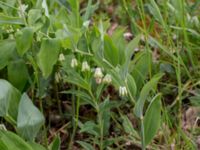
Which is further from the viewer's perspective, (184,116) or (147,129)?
(184,116)

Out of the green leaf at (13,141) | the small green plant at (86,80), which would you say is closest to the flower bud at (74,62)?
the small green plant at (86,80)

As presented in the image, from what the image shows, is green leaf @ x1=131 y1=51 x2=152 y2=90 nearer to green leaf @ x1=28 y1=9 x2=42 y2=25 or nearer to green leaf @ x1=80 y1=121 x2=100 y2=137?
green leaf @ x1=80 y1=121 x2=100 y2=137

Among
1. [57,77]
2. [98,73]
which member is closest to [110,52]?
[98,73]

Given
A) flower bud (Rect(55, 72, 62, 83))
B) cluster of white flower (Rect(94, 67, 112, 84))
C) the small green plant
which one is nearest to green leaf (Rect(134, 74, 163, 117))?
the small green plant

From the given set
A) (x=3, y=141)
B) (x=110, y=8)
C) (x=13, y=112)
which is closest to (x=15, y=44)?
(x=13, y=112)

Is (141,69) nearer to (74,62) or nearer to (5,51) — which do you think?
(74,62)

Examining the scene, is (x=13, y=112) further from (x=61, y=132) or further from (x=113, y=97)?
(x=113, y=97)
